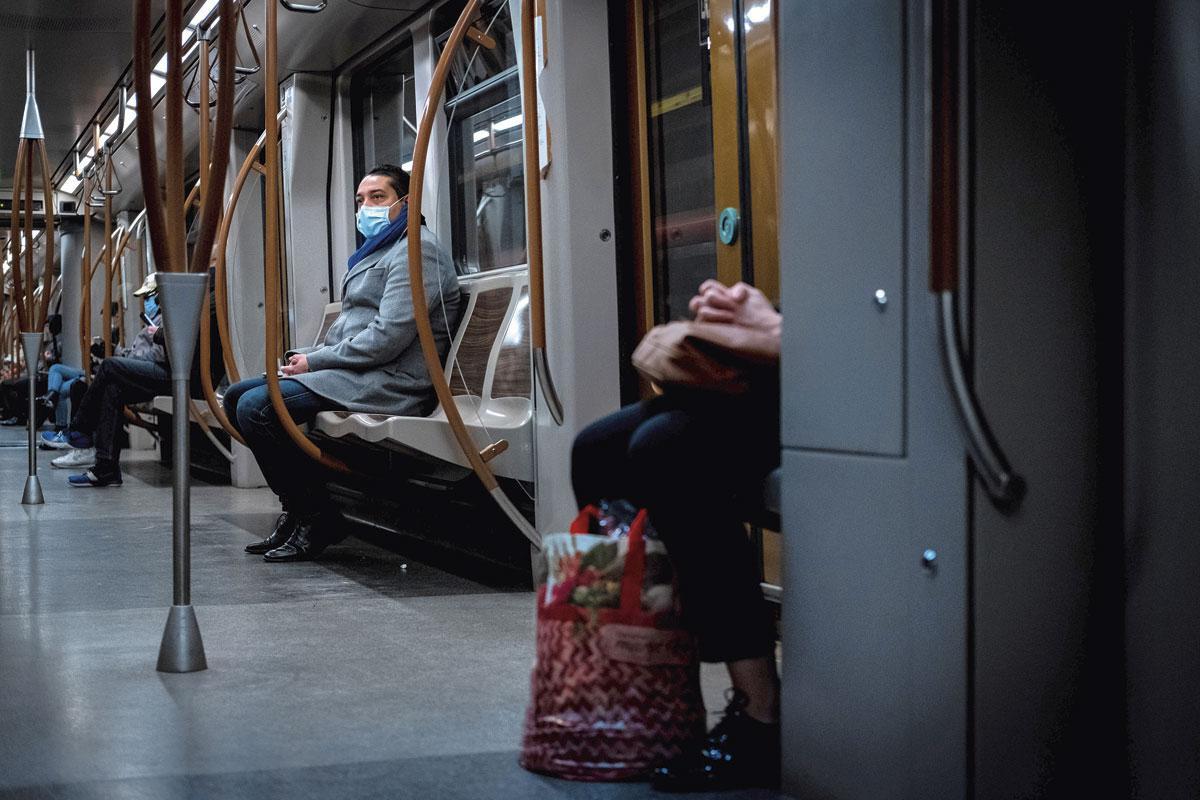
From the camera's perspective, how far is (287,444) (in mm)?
5055

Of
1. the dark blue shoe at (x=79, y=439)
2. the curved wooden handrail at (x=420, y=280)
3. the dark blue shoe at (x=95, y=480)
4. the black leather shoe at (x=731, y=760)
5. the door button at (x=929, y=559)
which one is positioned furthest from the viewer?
the dark blue shoe at (x=79, y=439)

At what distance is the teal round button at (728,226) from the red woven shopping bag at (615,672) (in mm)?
1437

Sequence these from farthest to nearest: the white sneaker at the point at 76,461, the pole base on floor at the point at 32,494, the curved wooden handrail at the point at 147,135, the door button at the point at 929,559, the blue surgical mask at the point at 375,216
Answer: the white sneaker at the point at 76,461 < the pole base on floor at the point at 32,494 < the blue surgical mask at the point at 375,216 < the curved wooden handrail at the point at 147,135 < the door button at the point at 929,559

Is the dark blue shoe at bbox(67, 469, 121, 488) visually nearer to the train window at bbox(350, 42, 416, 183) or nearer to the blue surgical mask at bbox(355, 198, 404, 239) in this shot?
the train window at bbox(350, 42, 416, 183)

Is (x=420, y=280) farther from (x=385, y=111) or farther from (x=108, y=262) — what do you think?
(x=108, y=262)

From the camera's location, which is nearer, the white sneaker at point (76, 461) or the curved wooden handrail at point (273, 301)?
the curved wooden handrail at point (273, 301)

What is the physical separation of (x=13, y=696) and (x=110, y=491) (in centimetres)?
541

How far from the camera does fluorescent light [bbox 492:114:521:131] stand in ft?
17.7

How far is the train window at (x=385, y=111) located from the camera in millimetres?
6621

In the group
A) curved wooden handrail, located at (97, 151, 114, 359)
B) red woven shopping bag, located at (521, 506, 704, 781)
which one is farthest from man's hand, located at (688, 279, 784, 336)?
curved wooden handrail, located at (97, 151, 114, 359)

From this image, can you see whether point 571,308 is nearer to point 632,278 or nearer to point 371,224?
point 632,278

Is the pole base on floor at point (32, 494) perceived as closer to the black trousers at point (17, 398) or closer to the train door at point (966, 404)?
the train door at point (966, 404)

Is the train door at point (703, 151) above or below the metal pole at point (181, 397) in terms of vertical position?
above

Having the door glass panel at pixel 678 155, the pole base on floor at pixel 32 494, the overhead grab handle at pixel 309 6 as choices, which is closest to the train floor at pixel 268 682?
the door glass panel at pixel 678 155
